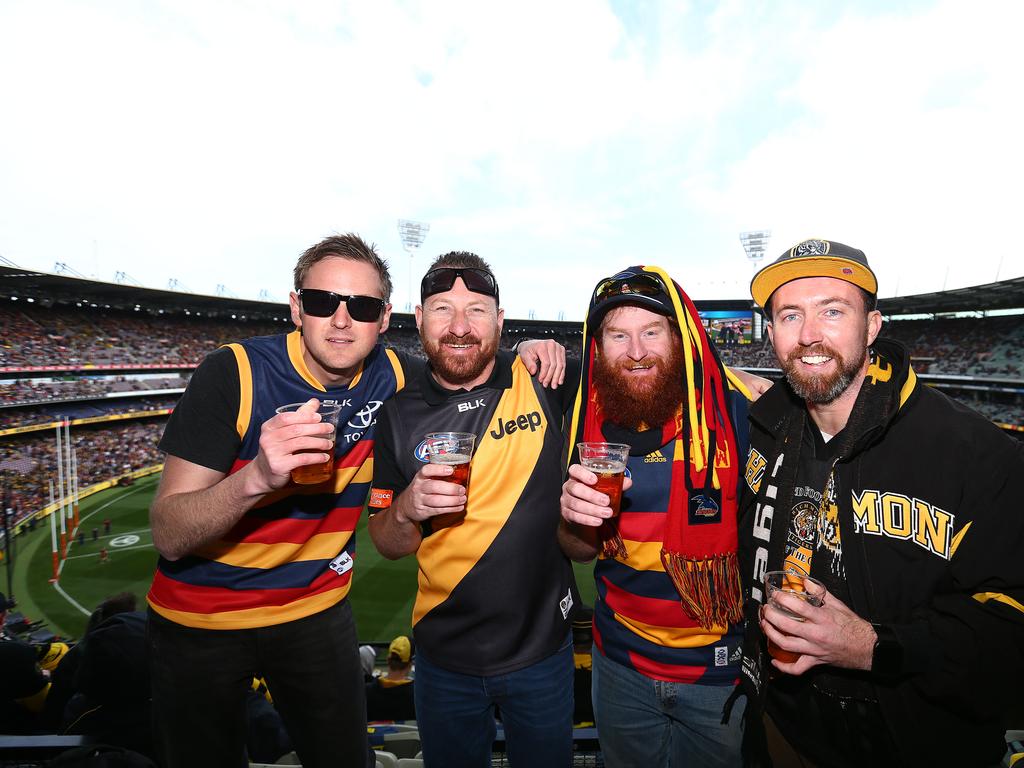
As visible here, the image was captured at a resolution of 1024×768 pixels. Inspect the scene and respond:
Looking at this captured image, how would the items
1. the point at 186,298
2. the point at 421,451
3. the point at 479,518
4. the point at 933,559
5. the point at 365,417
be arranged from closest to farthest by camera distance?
the point at 933,559, the point at 479,518, the point at 421,451, the point at 365,417, the point at 186,298

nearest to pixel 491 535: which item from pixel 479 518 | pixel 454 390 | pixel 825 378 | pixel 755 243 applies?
pixel 479 518

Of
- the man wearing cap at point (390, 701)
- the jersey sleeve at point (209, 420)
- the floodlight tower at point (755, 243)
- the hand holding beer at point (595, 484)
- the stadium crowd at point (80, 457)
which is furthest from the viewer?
the floodlight tower at point (755, 243)

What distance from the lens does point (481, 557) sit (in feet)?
9.35

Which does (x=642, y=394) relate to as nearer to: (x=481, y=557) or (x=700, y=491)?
(x=700, y=491)

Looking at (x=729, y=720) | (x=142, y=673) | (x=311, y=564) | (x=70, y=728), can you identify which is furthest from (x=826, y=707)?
(x=70, y=728)

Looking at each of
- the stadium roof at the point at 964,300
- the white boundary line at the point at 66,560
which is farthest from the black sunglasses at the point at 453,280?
the stadium roof at the point at 964,300

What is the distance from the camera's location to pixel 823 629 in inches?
79.3

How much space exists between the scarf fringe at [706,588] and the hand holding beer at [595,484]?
0.61 meters

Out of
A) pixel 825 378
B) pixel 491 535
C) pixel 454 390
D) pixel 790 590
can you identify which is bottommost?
pixel 491 535

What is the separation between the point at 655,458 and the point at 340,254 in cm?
243

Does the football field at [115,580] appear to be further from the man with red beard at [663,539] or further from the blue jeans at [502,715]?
the man with red beard at [663,539]

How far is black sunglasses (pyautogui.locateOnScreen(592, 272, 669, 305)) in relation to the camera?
122 inches

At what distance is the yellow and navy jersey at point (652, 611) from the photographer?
2729 millimetres

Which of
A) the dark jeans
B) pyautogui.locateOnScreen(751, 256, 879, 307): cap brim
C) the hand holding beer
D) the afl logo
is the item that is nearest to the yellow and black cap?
pyautogui.locateOnScreen(751, 256, 879, 307): cap brim
